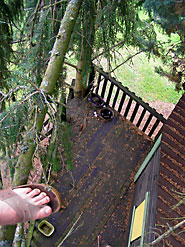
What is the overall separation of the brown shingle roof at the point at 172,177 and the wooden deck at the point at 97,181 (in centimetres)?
157

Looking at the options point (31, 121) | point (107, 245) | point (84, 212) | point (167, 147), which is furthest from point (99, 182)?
point (31, 121)

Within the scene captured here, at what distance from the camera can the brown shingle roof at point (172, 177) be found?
2064 millimetres

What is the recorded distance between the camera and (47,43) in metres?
2.12

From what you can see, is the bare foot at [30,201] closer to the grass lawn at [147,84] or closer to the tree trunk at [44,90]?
the tree trunk at [44,90]

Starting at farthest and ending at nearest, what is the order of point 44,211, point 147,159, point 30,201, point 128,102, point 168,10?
1. point 128,102
2. point 147,159
3. point 44,211
4. point 30,201
5. point 168,10

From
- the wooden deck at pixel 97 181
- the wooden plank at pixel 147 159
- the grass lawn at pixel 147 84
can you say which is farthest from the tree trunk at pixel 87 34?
the grass lawn at pixel 147 84

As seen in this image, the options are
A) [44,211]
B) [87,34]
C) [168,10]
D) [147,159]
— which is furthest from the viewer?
[147,159]

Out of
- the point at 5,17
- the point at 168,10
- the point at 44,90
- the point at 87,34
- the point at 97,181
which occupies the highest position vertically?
the point at 168,10

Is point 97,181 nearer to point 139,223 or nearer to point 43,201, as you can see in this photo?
point 139,223

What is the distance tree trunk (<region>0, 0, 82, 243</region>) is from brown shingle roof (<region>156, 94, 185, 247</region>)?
129cm

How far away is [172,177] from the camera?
2.38 meters

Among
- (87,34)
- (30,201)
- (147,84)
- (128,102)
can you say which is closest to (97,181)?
(128,102)

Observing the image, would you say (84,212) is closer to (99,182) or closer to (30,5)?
(99,182)

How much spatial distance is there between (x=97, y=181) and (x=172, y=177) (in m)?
2.02
